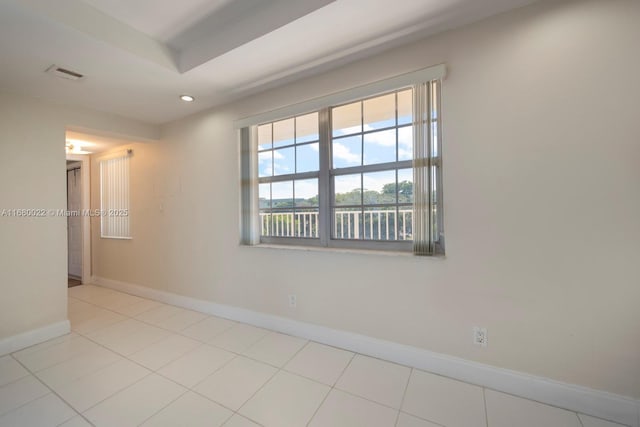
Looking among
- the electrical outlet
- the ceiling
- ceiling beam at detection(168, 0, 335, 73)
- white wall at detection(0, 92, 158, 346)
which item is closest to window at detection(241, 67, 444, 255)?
the ceiling

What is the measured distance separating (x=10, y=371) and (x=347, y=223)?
2.98 m

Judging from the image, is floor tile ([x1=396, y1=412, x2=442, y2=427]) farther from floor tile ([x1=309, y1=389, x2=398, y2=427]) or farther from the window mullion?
the window mullion

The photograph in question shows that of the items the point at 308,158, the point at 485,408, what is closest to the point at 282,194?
the point at 308,158

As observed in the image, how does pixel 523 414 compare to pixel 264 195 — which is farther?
pixel 264 195

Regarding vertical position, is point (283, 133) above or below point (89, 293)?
above

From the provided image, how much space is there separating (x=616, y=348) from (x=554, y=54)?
177 centimetres

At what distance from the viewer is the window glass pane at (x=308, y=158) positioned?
2488 millimetres

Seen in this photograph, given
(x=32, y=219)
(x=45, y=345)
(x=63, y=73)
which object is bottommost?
(x=45, y=345)

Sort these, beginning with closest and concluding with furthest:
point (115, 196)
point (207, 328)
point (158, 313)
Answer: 1. point (207, 328)
2. point (158, 313)
3. point (115, 196)

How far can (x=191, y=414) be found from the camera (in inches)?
59.8

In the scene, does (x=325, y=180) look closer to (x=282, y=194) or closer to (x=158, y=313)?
(x=282, y=194)

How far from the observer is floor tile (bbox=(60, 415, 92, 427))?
1.44 meters

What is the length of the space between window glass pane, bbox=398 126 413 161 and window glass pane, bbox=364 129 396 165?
50 mm

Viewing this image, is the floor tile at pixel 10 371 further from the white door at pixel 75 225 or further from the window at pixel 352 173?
the white door at pixel 75 225
